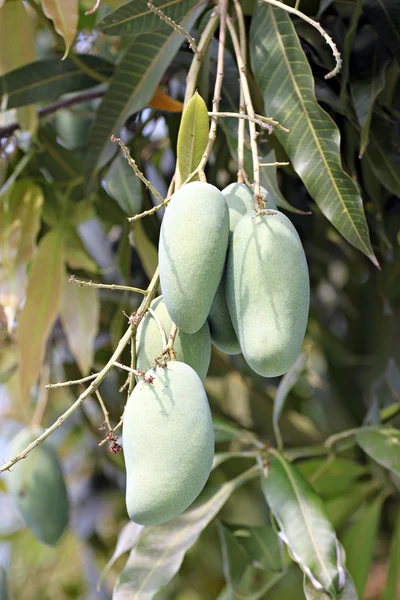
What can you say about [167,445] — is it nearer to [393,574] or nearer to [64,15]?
[64,15]

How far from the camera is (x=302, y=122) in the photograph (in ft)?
1.82

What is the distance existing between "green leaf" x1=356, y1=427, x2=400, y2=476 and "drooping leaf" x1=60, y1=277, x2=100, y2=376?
0.33 m

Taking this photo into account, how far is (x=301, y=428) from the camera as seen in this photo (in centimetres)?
111

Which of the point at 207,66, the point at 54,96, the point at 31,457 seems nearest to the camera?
the point at 207,66

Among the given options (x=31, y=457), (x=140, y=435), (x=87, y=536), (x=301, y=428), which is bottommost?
(x=87, y=536)

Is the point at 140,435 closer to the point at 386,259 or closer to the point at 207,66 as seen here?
the point at 207,66

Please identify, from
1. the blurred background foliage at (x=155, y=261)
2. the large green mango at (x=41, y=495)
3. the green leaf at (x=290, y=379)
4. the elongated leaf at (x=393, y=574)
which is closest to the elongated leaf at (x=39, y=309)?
the blurred background foliage at (x=155, y=261)

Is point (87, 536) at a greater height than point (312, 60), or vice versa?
point (312, 60)

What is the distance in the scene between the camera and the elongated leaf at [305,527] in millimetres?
579

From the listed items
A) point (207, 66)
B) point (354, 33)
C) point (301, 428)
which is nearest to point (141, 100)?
point (207, 66)

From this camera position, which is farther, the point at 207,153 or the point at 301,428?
the point at 301,428

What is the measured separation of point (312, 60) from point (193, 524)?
0.46 metres

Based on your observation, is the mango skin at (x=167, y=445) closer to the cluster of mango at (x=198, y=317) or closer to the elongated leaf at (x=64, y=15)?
the cluster of mango at (x=198, y=317)

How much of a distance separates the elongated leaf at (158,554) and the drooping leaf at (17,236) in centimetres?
29
